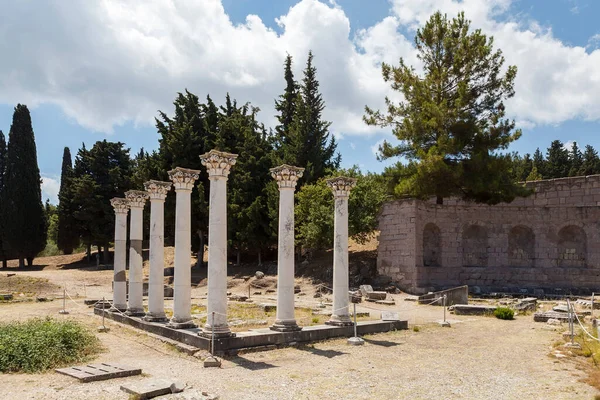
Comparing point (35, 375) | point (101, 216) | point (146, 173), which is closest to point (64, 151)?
point (101, 216)

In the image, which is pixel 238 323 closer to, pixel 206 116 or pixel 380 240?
pixel 380 240

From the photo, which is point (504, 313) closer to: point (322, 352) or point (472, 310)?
point (472, 310)

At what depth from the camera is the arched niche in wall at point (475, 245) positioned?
31.8m

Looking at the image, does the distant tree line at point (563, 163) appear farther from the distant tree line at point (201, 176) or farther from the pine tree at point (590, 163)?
the distant tree line at point (201, 176)

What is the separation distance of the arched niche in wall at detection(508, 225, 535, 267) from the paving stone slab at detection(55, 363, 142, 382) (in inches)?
1029

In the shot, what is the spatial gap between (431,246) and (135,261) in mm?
18958

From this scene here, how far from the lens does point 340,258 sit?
16844 millimetres

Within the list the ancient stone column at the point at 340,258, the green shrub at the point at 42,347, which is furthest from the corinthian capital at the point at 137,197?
the ancient stone column at the point at 340,258

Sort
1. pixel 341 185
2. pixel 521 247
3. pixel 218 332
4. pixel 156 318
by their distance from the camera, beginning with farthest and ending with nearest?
pixel 521 247, pixel 156 318, pixel 341 185, pixel 218 332

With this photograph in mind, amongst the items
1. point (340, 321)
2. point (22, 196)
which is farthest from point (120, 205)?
point (22, 196)

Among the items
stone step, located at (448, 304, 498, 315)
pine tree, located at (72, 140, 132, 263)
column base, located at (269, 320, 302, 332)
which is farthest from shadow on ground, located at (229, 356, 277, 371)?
pine tree, located at (72, 140, 132, 263)

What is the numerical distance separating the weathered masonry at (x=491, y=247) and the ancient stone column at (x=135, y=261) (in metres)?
15.8

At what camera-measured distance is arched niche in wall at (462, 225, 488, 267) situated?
104ft

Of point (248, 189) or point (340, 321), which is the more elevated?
point (248, 189)
